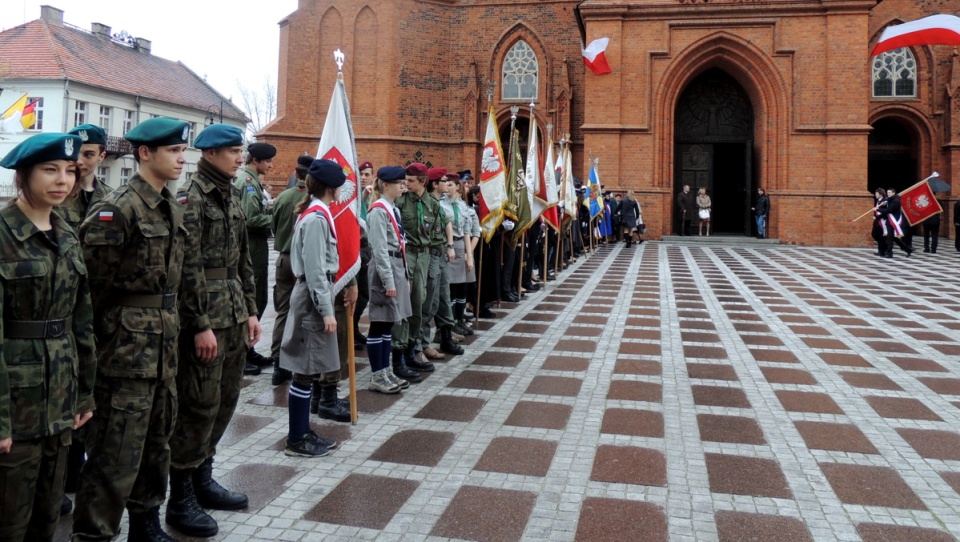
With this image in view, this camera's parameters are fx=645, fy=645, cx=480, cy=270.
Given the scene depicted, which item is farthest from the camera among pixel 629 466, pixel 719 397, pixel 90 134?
pixel 719 397

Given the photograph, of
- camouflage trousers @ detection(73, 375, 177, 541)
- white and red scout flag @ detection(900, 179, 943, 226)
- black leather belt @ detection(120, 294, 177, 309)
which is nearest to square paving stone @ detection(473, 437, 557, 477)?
camouflage trousers @ detection(73, 375, 177, 541)

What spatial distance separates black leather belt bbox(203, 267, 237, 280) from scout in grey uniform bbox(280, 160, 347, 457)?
0.79m

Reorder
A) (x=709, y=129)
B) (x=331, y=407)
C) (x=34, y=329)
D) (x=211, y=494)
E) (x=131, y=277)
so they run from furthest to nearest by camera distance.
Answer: (x=709, y=129) < (x=331, y=407) < (x=211, y=494) < (x=131, y=277) < (x=34, y=329)

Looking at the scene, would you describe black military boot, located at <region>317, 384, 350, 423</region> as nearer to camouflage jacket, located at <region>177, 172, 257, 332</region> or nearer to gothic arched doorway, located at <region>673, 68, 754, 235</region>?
camouflage jacket, located at <region>177, 172, 257, 332</region>

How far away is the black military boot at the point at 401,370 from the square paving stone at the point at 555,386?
3.55ft

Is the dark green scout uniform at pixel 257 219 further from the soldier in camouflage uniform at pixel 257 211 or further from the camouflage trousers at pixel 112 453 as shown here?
the camouflage trousers at pixel 112 453

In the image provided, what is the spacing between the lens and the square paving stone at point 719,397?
5.33 metres

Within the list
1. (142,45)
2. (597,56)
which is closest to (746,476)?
(597,56)

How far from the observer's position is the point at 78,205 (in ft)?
12.5

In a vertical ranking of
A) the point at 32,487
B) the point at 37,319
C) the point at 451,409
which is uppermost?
the point at 37,319

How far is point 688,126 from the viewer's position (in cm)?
2414

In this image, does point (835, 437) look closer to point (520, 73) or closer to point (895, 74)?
point (520, 73)

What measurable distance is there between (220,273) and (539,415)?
8.88 feet

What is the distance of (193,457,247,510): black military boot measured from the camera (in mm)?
3418
